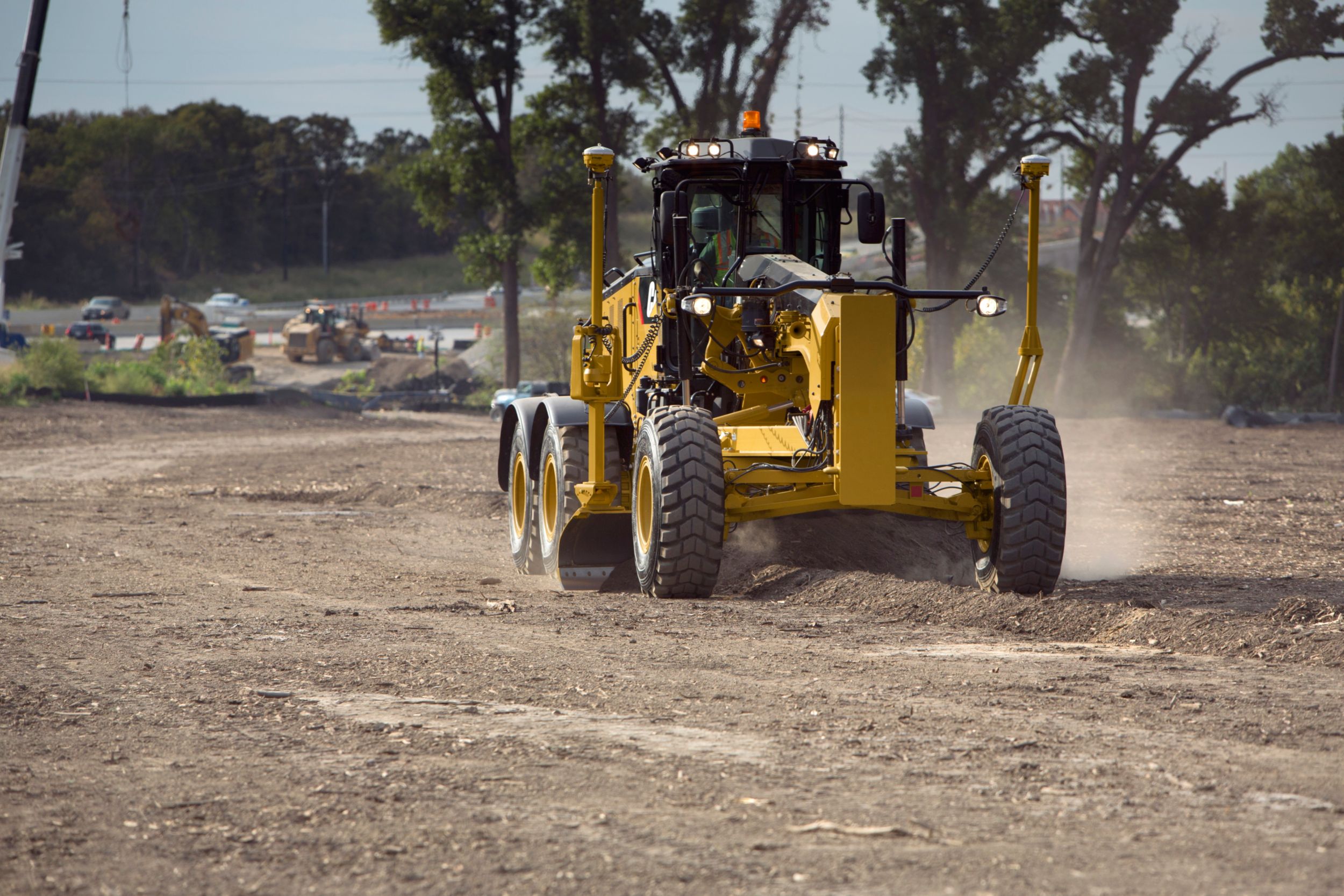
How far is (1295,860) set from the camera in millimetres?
4090

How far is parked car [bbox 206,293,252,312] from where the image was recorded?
76.2m

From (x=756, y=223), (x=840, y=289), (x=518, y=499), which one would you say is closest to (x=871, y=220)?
(x=756, y=223)

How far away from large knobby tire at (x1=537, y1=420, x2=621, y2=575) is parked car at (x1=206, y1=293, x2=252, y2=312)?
68152mm

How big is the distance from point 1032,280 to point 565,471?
3.56 metres

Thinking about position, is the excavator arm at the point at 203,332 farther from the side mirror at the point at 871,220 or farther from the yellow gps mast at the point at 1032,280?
the yellow gps mast at the point at 1032,280

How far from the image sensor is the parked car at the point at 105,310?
69062 mm

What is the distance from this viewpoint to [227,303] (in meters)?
79.5

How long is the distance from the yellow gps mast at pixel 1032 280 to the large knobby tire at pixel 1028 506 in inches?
14.3

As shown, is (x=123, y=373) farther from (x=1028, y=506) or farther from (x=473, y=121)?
(x=1028, y=506)

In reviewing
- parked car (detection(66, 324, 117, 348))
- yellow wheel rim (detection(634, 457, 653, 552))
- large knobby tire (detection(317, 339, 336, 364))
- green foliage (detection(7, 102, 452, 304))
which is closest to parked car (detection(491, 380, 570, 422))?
large knobby tire (detection(317, 339, 336, 364))

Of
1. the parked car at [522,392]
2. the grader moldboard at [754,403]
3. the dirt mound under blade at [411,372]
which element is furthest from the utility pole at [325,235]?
the grader moldboard at [754,403]

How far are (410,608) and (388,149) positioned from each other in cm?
11015

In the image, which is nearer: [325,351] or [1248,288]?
[1248,288]

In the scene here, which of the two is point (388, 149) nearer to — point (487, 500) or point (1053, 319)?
point (1053, 319)
